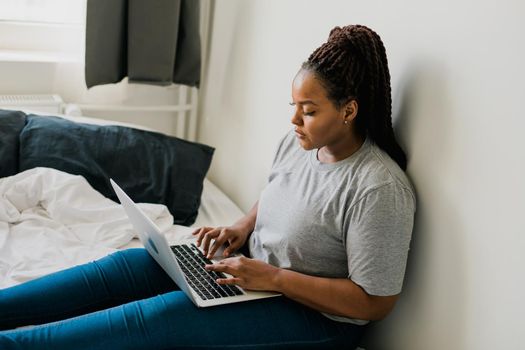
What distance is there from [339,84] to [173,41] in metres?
1.09

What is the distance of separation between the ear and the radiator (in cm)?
135

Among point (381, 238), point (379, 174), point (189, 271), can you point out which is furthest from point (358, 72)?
point (189, 271)

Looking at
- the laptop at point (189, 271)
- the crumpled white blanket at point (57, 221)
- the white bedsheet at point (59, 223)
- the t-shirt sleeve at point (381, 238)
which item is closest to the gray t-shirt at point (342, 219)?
the t-shirt sleeve at point (381, 238)

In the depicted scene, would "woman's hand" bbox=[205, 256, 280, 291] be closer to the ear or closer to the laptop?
the laptop

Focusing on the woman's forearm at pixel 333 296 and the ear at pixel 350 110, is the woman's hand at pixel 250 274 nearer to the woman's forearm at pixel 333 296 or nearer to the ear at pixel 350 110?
the woman's forearm at pixel 333 296

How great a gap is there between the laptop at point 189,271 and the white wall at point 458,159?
0.34 metres

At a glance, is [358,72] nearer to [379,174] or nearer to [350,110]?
[350,110]

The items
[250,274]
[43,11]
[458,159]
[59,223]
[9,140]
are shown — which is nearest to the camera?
[458,159]

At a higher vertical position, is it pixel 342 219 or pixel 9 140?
pixel 342 219

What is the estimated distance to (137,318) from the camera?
1311mm

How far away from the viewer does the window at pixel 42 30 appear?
7.64ft

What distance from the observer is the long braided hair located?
1.35 m

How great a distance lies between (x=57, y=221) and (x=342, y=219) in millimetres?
928

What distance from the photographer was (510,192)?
1164 millimetres
